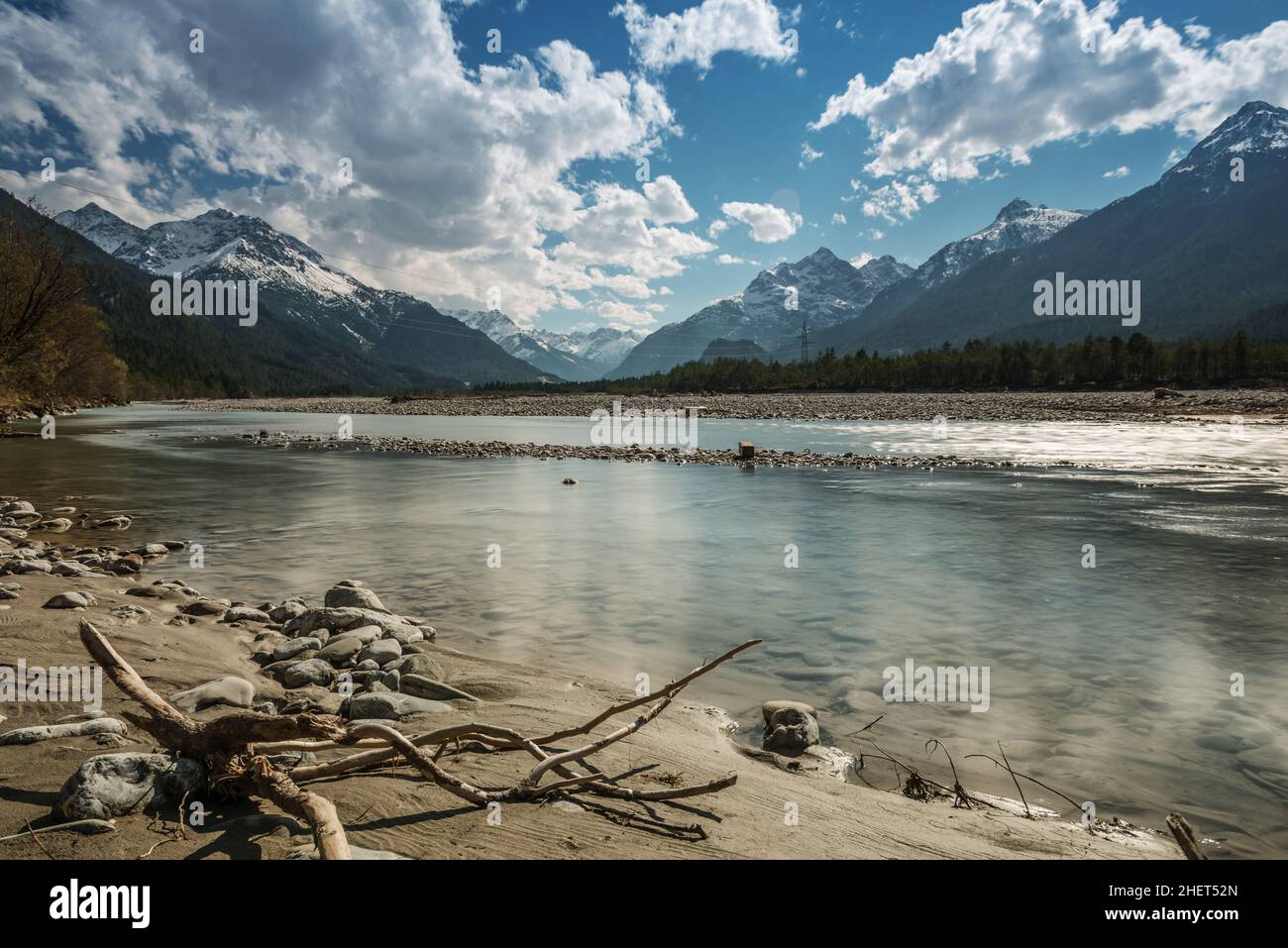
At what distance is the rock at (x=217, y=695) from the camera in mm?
5727

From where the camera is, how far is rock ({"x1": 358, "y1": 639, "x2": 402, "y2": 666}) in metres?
7.57

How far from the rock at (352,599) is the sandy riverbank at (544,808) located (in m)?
2.40

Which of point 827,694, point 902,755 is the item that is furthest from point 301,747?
point 827,694

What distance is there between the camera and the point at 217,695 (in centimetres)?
596

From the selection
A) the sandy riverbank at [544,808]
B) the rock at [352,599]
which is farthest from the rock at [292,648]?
the rock at [352,599]

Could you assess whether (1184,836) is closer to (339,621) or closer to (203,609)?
(339,621)

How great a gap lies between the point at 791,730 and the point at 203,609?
8.49 meters

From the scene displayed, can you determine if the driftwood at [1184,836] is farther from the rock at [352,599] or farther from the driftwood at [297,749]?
the rock at [352,599]

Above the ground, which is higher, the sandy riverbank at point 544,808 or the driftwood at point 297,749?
the driftwood at point 297,749

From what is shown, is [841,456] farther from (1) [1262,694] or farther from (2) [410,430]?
(2) [410,430]

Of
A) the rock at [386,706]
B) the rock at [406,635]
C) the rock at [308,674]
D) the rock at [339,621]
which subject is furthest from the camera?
the rock at [339,621]

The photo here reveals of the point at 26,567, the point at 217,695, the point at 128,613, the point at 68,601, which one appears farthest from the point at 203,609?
the point at 217,695

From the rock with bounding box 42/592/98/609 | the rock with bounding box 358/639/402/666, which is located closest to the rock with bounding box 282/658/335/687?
the rock with bounding box 358/639/402/666

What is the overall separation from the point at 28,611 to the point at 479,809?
25.1ft
